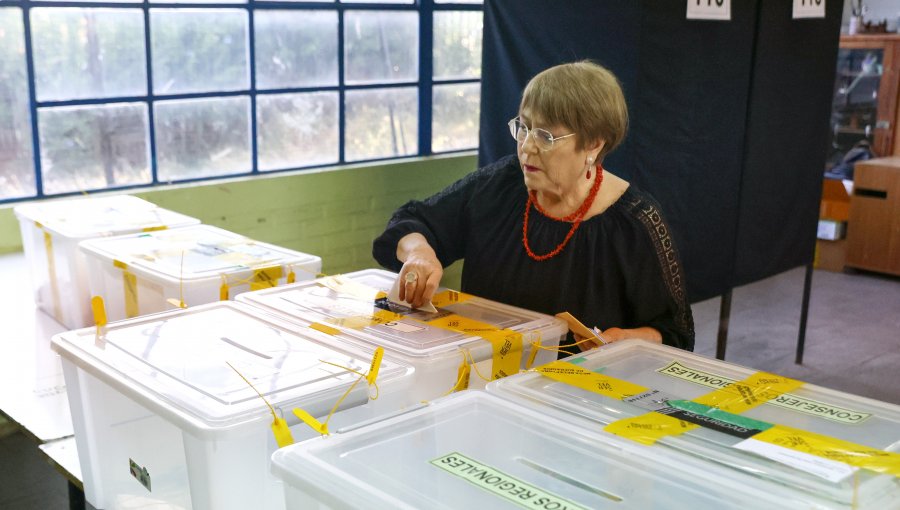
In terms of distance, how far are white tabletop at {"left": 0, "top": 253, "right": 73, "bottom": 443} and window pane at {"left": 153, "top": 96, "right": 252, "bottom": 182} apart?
4.35ft

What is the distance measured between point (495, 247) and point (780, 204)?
2351mm

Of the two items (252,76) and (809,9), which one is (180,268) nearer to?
(252,76)

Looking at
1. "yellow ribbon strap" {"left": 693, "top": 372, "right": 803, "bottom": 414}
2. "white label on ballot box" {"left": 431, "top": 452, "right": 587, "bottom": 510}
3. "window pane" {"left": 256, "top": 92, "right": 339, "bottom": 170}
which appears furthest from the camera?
"window pane" {"left": 256, "top": 92, "right": 339, "bottom": 170}

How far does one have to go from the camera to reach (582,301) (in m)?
1.71

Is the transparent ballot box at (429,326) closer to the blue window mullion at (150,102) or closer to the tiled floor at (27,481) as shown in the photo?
the tiled floor at (27,481)

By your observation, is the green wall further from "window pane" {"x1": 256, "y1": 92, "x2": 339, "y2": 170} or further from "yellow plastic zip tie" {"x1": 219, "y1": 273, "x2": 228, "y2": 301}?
"yellow plastic zip tie" {"x1": 219, "y1": 273, "x2": 228, "y2": 301}

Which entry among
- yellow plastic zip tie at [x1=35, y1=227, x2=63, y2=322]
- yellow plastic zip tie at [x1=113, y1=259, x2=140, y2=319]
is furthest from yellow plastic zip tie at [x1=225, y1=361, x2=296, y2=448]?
yellow plastic zip tie at [x1=35, y1=227, x2=63, y2=322]

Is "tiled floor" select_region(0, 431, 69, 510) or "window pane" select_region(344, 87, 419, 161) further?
"window pane" select_region(344, 87, 419, 161)

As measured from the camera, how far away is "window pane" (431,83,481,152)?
4.89m

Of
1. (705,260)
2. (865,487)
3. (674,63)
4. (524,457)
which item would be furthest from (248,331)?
(705,260)

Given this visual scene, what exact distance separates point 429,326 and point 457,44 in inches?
148

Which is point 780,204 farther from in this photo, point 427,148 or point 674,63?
point 427,148

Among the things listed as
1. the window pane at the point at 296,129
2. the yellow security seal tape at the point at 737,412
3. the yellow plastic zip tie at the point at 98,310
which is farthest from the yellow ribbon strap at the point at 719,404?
the window pane at the point at 296,129

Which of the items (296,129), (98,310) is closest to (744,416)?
(98,310)
